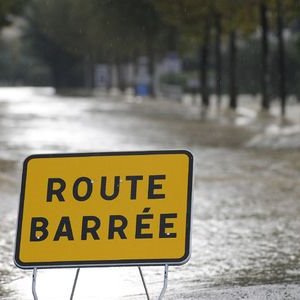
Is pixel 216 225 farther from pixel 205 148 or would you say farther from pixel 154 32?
pixel 154 32

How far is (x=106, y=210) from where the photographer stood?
257 inches

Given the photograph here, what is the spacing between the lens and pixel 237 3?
157 feet

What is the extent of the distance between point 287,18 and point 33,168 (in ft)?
138

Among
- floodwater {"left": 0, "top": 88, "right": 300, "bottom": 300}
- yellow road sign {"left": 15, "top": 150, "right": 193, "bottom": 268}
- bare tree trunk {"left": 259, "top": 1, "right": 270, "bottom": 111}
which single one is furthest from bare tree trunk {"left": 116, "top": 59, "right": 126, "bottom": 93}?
yellow road sign {"left": 15, "top": 150, "right": 193, "bottom": 268}

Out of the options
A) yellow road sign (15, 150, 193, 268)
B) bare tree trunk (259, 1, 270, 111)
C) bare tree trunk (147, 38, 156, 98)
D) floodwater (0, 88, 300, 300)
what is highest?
yellow road sign (15, 150, 193, 268)

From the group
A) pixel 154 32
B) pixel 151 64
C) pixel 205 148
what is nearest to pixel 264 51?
pixel 205 148

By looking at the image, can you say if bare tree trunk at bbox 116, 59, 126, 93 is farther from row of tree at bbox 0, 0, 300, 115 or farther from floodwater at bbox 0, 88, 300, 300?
floodwater at bbox 0, 88, 300, 300

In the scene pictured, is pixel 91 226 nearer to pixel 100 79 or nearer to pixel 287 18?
pixel 287 18

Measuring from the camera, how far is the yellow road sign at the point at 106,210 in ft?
21.1

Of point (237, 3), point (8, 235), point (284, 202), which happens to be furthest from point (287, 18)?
point (8, 235)

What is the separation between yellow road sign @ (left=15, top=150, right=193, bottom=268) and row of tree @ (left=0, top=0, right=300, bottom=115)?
33.7 m

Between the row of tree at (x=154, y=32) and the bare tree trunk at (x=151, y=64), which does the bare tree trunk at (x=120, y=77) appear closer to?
the row of tree at (x=154, y=32)

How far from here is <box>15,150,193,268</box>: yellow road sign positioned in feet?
21.1

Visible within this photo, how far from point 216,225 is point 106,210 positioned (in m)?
6.16
